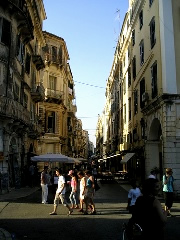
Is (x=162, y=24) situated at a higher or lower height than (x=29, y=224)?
higher

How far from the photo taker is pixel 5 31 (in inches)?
787

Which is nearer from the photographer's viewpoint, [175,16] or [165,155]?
[165,155]

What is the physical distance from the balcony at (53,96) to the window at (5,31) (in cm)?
2027

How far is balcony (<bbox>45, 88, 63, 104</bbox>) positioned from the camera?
4062 cm

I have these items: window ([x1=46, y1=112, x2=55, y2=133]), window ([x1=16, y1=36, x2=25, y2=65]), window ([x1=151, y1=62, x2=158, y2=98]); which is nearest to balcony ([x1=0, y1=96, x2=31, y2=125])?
window ([x1=16, y1=36, x2=25, y2=65])

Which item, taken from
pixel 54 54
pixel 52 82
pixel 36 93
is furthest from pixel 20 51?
pixel 54 54

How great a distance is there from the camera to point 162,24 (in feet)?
60.7

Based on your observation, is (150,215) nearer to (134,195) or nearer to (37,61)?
(134,195)

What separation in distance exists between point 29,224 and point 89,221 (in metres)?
1.98

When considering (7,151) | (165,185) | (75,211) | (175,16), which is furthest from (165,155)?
(7,151)

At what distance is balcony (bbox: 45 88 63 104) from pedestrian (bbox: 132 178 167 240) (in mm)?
36642

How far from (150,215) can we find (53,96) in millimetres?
37705

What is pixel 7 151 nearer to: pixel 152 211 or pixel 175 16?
pixel 175 16

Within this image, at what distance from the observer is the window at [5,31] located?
19656 millimetres
